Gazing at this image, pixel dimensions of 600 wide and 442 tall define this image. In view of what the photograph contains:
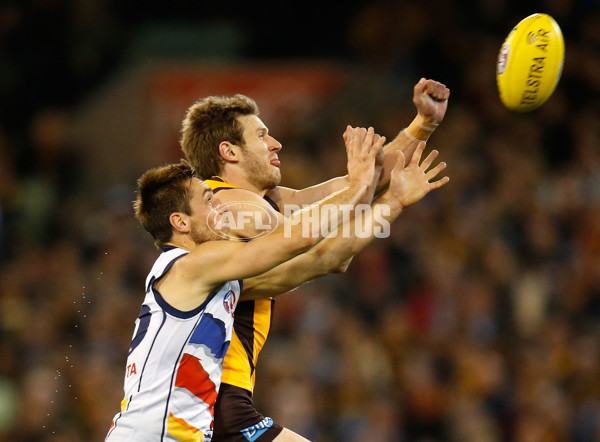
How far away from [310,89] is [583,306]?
5080 mm

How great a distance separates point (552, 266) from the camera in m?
9.66

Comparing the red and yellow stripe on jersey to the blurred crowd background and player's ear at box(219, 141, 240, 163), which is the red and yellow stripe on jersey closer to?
player's ear at box(219, 141, 240, 163)

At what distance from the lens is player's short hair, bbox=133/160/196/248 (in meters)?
5.00

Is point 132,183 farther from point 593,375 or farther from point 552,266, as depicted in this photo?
point 593,375

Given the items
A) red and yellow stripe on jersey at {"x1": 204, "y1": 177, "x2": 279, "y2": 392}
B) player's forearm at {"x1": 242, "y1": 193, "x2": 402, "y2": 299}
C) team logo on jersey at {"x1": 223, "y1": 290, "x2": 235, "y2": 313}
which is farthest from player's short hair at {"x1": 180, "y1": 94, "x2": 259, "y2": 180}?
team logo on jersey at {"x1": 223, "y1": 290, "x2": 235, "y2": 313}

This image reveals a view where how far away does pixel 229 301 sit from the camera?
496cm

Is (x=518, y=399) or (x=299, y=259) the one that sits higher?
(x=299, y=259)

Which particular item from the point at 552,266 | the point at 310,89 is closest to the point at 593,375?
the point at 552,266

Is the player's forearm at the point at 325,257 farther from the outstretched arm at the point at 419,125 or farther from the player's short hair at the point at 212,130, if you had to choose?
the player's short hair at the point at 212,130

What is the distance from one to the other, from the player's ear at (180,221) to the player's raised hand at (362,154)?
0.87 metres

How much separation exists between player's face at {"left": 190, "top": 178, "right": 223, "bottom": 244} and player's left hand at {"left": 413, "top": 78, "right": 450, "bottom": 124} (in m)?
1.42

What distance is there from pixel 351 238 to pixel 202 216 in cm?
80

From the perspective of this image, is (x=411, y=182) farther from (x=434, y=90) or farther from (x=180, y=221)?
(x=180, y=221)

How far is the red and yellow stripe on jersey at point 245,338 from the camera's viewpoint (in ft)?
17.1
